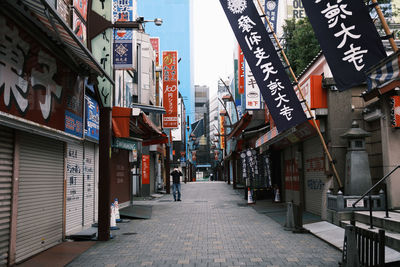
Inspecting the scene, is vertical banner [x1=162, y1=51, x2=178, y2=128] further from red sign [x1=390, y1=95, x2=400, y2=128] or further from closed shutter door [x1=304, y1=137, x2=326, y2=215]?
red sign [x1=390, y1=95, x2=400, y2=128]

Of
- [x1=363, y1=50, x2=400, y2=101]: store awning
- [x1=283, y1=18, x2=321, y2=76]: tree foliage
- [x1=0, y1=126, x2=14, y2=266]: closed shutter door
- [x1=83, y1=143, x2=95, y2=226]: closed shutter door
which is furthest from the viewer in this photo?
[x1=283, y1=18, x2=321, y2=76]: tree foliage

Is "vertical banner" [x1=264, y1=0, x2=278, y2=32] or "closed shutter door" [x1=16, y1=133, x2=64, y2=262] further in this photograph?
"vertical banner" [x1=264, y1=0, x2=278, y2=32]

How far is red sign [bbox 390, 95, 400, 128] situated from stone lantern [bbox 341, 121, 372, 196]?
985 millimetres

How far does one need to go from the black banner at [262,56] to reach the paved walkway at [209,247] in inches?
140

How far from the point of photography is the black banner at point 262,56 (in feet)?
38.0

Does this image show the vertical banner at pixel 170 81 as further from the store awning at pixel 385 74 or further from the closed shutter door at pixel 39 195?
the store awning at pixel 385 74

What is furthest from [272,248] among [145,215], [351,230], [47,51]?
[145,215]

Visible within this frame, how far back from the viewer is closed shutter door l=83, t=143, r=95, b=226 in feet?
41.2

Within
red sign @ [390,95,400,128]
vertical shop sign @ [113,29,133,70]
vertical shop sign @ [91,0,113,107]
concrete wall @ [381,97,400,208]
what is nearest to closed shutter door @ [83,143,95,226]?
vertical shop sign @ [91,0,113,107]

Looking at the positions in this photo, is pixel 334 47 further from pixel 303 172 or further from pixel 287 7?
pixel 287 7

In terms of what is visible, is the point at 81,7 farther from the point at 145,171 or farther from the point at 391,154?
A: the point at 145,171

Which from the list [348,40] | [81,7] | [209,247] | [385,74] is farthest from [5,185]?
[348,40]

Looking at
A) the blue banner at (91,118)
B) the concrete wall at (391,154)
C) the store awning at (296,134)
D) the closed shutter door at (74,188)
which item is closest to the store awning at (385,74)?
the concrete wall at (391,154)

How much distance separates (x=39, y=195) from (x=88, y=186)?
14.0ft
